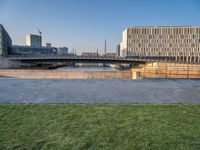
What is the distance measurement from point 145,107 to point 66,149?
3.76 metres

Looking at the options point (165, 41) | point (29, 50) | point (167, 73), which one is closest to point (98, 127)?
point (167, 73)

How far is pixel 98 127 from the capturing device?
4699mm

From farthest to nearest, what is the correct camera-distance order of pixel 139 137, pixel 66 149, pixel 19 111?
1. pixel 19 111
2. pixel 139 137
3. pixel 66 149

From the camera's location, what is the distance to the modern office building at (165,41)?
112 meters

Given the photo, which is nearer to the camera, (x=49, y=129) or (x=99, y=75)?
(x=49, y=129)

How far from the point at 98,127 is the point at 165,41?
119 meters

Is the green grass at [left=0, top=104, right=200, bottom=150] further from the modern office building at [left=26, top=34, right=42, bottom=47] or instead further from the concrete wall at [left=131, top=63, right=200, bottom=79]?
the modern office building at [left=26, top=34, right=42, bottom=47]

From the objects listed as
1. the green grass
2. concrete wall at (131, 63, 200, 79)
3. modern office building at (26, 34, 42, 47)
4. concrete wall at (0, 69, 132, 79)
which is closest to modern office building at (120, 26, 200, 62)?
concrete wall at (0, 69, 132, 79)

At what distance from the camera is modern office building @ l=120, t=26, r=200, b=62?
11219 centimetres

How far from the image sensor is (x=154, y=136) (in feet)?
13.8

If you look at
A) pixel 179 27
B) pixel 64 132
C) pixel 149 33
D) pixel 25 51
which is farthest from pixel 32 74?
pixel 25 51

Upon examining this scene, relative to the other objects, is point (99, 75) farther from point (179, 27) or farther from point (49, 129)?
point (179, 27)

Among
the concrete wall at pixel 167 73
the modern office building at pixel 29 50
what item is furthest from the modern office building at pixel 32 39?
the concrete wall at pixel 167 73

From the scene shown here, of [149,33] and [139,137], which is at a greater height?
[149,33]
